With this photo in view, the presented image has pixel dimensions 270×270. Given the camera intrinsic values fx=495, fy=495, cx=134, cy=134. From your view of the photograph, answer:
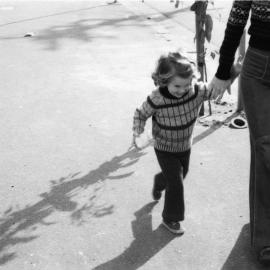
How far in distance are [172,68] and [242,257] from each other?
1.35 meters

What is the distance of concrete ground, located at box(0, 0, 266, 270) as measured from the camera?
344cm

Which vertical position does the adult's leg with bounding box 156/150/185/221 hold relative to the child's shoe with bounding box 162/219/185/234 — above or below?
above

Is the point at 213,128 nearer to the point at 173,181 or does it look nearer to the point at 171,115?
the point at 173,181

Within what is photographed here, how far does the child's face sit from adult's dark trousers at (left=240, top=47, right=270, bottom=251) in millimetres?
346

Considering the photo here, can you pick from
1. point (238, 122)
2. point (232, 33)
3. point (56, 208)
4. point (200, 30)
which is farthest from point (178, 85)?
point (238, 122)

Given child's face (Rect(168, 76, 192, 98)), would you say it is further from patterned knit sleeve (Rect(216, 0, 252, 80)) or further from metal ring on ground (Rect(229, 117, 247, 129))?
metal ring on ground (Rect(229, 117, 247, 129))

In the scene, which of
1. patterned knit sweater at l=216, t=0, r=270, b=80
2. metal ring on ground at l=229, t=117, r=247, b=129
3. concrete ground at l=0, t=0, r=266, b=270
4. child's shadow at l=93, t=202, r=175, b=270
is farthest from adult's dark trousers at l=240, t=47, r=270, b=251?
metal ring on ground at l=229, t=117, r=247, b=129

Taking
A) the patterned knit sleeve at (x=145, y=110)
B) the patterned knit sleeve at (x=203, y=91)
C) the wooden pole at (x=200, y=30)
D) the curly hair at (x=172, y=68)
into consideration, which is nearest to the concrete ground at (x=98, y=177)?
the wooden pole at (x=200, y=30)

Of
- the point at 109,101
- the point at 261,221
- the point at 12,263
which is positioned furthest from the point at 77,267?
the point at 109,101

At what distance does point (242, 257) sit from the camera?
3.32m

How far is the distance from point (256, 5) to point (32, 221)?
2312mm

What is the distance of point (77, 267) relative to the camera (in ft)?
10.9

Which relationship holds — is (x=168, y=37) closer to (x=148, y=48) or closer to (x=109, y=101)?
(x=148, y=48)

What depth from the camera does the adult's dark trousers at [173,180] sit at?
341 centimetres
